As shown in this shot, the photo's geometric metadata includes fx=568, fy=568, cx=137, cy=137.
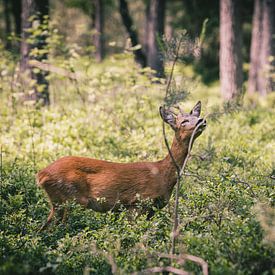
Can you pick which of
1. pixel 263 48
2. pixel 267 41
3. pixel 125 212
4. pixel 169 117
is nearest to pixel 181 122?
pixel 169 117

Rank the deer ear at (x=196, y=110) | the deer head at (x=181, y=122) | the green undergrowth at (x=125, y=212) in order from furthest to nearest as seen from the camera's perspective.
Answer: the deer ear at (x=196, y=110)
the deer head at (x=181, y=122)
the green undergrowth at (x=125, y=212)

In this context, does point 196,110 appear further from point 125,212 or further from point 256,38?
point 256,38

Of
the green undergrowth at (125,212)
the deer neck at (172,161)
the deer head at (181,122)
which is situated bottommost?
the green undergrowth at (125,212)

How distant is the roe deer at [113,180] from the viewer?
6234mm

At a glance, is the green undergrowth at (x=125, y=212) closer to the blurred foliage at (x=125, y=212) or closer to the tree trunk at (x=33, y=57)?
the blurred foliage at (x=125, y=212)

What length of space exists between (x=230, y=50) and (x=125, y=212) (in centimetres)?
776

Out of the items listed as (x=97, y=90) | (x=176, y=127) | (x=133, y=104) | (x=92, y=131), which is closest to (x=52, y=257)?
(x=176, y=127)

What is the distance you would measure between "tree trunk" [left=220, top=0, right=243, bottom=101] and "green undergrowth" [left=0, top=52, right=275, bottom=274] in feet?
4.05

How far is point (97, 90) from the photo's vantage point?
10781 mm

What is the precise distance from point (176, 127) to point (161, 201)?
84cm

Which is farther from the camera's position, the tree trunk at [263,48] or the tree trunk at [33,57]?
the tree trunk at [263,48]

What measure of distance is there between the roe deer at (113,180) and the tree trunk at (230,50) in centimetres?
667

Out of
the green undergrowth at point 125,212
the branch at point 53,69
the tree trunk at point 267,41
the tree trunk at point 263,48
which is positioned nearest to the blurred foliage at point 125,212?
the green undergrowth at point 125,212

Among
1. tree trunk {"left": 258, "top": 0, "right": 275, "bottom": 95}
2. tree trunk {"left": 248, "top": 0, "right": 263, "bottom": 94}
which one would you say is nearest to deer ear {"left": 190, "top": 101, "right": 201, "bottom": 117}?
tree trunk {"left": 258, "top": 0, "right": 275, "bottom": 95}
